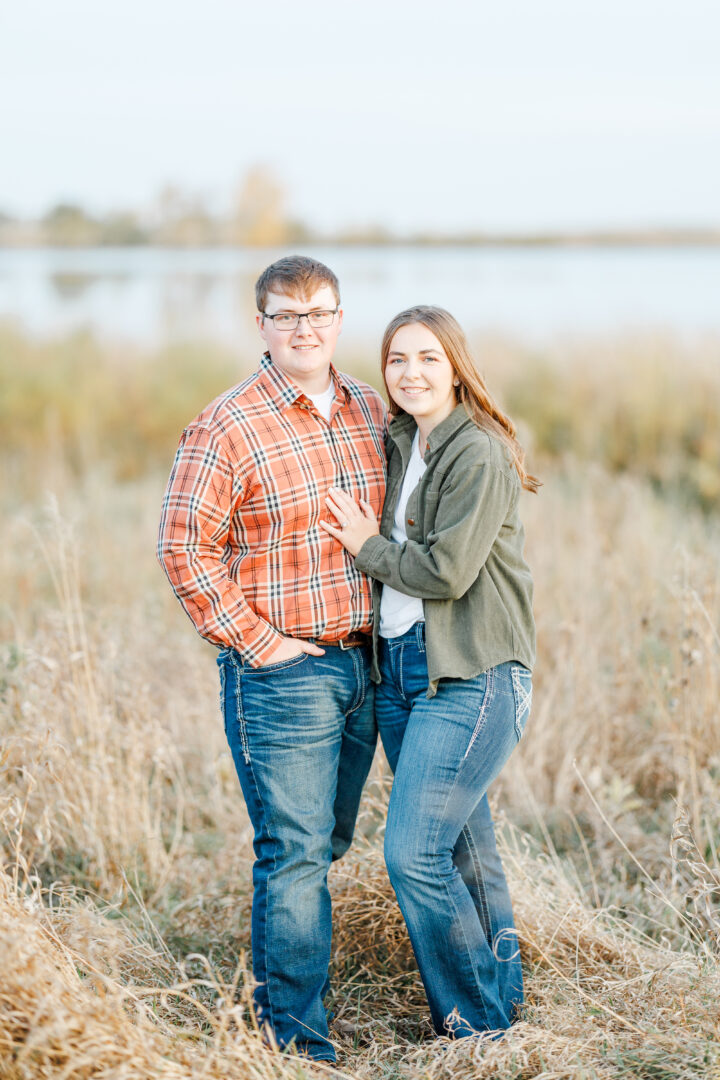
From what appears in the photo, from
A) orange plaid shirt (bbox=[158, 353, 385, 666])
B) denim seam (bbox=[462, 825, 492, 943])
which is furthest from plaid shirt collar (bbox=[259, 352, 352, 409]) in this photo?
denim seam (bbox=[462, 825, 492, 943])

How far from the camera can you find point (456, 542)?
2.65m

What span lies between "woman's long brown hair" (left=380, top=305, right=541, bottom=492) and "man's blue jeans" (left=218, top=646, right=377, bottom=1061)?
75 cm

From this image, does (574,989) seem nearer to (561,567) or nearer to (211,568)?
(211,568)

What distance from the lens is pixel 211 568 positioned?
2.76 metres

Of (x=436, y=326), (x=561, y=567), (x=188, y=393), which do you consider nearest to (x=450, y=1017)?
(x=436, y=326)

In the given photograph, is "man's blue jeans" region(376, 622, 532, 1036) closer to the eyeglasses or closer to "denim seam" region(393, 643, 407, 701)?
"denim seam" region(393, 643, 407, 701)

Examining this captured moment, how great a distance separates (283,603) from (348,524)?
284 mm

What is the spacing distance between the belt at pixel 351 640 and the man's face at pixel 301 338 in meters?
0.70

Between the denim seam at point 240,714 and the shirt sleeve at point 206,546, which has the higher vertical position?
the shirt sleeve at point 206,546

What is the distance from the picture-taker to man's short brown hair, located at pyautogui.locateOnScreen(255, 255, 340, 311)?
280 centimetres

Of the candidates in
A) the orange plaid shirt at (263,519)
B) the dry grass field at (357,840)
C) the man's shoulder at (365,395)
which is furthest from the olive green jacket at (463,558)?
the dry grass field at (357,840)

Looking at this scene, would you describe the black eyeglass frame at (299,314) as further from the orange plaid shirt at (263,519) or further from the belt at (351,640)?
the belt at (351,640)

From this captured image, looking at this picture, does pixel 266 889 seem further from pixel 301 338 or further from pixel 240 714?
pixel 301 338

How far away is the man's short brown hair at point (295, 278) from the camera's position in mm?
2799
